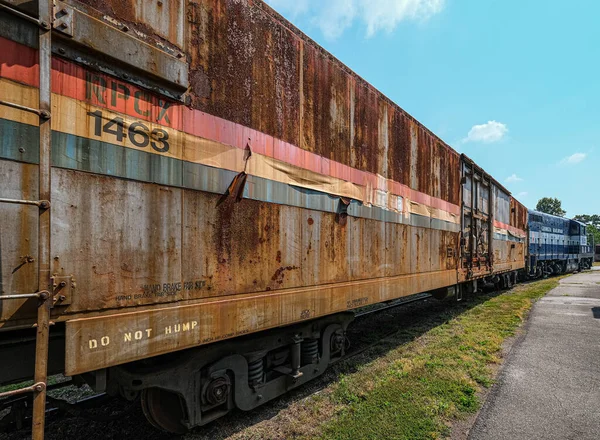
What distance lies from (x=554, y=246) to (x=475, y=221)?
18.8m

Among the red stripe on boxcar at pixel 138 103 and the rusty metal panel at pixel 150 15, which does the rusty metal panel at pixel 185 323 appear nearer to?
the red stripe on boxcar at pixel 138 103

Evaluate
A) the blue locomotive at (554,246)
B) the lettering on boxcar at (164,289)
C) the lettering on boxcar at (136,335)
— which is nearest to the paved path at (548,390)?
the lettering on boxcar at (164,289)

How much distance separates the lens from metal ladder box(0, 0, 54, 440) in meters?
1.85

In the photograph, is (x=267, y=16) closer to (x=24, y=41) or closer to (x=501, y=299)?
(x=24, y=41)

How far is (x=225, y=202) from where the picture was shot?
2932mm

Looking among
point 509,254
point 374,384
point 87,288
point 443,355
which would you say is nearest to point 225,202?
point 87,288

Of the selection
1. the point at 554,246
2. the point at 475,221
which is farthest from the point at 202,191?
the point at 554,246

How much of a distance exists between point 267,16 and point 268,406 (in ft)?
13.5

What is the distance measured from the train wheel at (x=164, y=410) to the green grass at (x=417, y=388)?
1.35 m

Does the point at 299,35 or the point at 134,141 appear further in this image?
the point at 299,35

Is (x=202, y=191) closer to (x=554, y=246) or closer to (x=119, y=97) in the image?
(x=119, y=97)

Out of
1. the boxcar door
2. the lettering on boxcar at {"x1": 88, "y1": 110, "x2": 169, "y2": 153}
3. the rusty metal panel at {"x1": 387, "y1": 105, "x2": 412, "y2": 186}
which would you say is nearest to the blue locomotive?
the boxcar door

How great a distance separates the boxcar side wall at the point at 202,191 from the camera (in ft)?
6.66

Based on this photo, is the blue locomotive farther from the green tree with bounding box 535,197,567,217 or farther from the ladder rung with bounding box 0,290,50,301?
the green tree with bounding box 535,197,567,217
